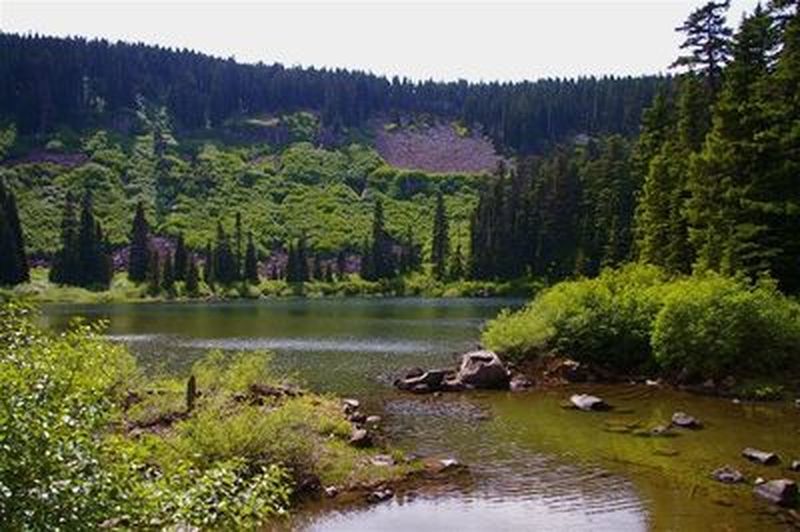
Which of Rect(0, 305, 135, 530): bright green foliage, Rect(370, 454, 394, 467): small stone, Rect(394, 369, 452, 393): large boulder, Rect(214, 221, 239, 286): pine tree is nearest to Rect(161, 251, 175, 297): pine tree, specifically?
Rect(214, 221, 239, 286): pine tree

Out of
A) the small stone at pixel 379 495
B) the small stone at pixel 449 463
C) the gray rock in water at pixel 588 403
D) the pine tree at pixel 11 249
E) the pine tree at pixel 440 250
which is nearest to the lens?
the small stone at pixel 379 495

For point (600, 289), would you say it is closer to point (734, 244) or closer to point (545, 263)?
point (734, 244)

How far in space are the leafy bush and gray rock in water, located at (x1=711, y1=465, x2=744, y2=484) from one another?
19409mm

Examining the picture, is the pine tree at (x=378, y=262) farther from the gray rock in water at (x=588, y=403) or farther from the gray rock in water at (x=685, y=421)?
the gray rock in water at (x=685, y=421)

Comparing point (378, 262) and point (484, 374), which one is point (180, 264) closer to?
point (378, 262)

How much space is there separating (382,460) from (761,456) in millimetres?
14612

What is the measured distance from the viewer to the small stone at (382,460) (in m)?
32.6

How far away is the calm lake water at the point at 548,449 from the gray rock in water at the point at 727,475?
1.52 feet

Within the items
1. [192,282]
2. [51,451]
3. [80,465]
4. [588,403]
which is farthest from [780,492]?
[192,282]

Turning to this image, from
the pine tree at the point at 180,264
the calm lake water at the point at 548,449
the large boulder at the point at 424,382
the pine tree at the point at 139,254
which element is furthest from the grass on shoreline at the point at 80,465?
the pine tree at the point at 139,254

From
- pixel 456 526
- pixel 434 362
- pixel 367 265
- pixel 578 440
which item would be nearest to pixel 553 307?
pixel 434 362

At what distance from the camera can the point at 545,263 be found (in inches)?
6319

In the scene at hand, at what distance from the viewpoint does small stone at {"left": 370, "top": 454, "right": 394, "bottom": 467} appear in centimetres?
3263

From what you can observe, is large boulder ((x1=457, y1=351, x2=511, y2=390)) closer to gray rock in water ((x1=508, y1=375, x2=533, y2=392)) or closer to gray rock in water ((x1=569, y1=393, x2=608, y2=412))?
gray rock in water ((x1=508, y1=375, x2=533, y2=392))
